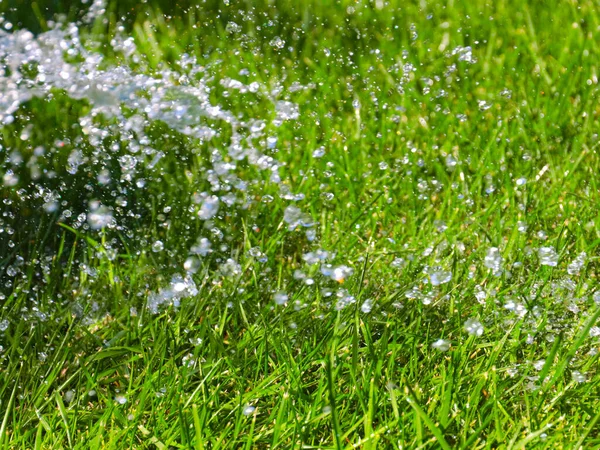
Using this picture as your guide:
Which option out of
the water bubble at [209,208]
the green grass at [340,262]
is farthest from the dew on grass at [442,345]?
the water bubble at [209,208]

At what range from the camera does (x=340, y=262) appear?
1831mm

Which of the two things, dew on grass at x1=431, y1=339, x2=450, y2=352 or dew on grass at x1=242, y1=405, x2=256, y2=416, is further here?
dew on grass at x1=431, y1=339, x2=450, y2=352

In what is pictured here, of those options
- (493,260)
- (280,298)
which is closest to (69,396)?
(280,298)

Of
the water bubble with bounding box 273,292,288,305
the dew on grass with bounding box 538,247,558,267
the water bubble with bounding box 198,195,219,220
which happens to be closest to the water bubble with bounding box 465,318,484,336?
the dew on grass with bounding box 538,247,558,267

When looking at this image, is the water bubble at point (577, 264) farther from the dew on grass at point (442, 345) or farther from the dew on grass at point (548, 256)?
the dew on grass at point (442, 345)

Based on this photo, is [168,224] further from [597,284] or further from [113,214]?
[597,284]

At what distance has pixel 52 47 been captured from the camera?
9.33 feet

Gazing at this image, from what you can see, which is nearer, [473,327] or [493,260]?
[473,327]

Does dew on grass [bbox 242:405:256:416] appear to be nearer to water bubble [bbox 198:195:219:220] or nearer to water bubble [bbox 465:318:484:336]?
water bubble [bbox 465:318:484:336]

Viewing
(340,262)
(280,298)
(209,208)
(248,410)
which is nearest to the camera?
(248,410)

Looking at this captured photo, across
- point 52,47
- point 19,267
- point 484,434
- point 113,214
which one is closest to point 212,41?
point 52,47

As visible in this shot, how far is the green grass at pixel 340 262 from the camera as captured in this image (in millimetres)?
1390

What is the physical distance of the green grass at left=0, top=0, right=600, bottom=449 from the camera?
1.39 metres

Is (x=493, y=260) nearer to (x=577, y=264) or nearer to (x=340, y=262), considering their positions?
(x=577, y=264)
